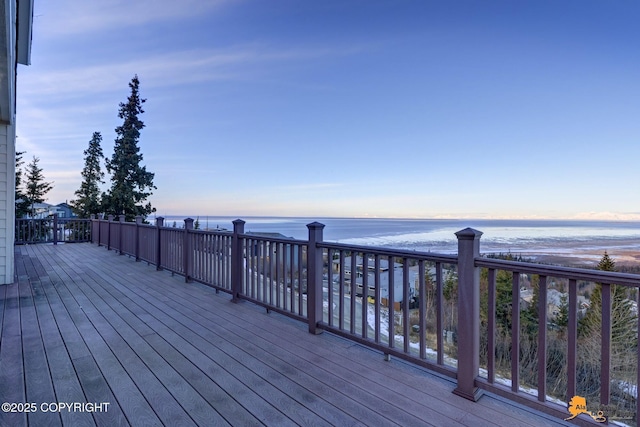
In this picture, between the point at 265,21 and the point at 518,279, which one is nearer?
the point at 518,279

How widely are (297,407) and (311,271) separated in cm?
132

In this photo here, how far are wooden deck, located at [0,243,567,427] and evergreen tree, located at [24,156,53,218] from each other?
97.0ft

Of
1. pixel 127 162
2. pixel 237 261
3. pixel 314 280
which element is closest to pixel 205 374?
pixel 314 280

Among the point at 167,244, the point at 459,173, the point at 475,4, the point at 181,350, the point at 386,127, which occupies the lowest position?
the point at 181,350

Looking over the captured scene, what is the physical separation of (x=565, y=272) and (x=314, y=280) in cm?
188

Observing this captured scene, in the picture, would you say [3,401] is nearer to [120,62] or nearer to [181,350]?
[181,350]

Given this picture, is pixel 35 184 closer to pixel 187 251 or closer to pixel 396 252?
pixel 187 251

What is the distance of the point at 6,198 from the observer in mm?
4840

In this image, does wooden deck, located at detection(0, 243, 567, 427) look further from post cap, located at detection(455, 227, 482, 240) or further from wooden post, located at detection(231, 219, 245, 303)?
post cap, located at detection(455, 227, 482, 240)

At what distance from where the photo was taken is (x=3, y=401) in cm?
173

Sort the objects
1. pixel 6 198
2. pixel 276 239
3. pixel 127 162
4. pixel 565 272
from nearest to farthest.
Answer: pixel 565 272 < pixel 276 239 < pixel 6 198 < pixel 127 162

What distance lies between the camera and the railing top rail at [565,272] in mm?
1381

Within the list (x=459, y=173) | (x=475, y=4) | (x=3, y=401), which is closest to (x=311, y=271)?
(x=3, y=401)

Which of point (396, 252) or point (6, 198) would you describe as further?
point (6, 198)
